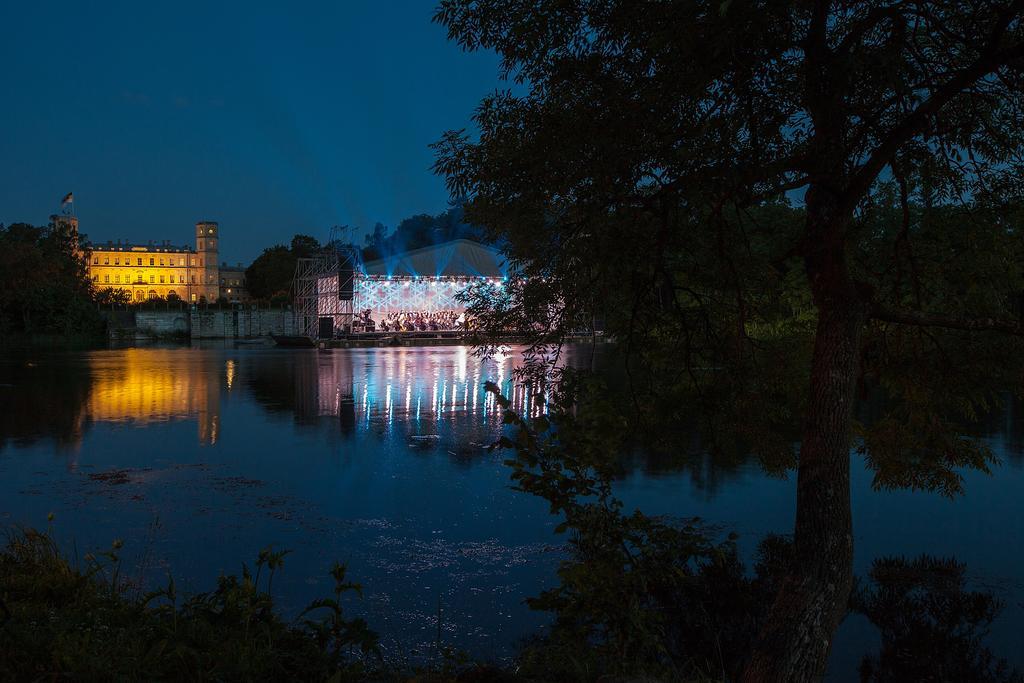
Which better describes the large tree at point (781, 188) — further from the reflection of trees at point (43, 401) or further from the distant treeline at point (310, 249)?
the distant treeline at point (310, 249)

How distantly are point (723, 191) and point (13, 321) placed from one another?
79194 mm

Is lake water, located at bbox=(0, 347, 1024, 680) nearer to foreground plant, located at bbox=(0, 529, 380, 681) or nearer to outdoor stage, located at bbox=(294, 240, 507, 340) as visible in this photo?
foreground plant, located at bbox=(0, 529, 380, 681)

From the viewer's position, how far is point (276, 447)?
16.2m

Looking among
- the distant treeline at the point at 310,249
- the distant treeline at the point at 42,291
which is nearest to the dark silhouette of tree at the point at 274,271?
the distant treeline at the point at 310,249

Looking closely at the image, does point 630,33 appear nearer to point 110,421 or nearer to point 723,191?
point 723,191

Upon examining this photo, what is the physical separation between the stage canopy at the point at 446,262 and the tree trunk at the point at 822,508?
6194cm

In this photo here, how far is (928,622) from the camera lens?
754 centimetres

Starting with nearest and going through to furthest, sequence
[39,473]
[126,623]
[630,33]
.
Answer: [126,623] → [630,33] → [39,473]

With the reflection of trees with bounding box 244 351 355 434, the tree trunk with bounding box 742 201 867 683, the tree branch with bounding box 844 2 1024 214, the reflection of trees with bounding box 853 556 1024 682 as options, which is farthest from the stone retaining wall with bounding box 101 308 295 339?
the tree branch with bounding box 844 2 1024 214

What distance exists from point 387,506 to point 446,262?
58799mm

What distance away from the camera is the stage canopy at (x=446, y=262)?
68.7 metres

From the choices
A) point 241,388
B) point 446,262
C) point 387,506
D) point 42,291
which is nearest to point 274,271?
point 42,291

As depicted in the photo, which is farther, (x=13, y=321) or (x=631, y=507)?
(x=13, y=321)

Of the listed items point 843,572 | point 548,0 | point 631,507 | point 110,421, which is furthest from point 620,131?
point 110,421
